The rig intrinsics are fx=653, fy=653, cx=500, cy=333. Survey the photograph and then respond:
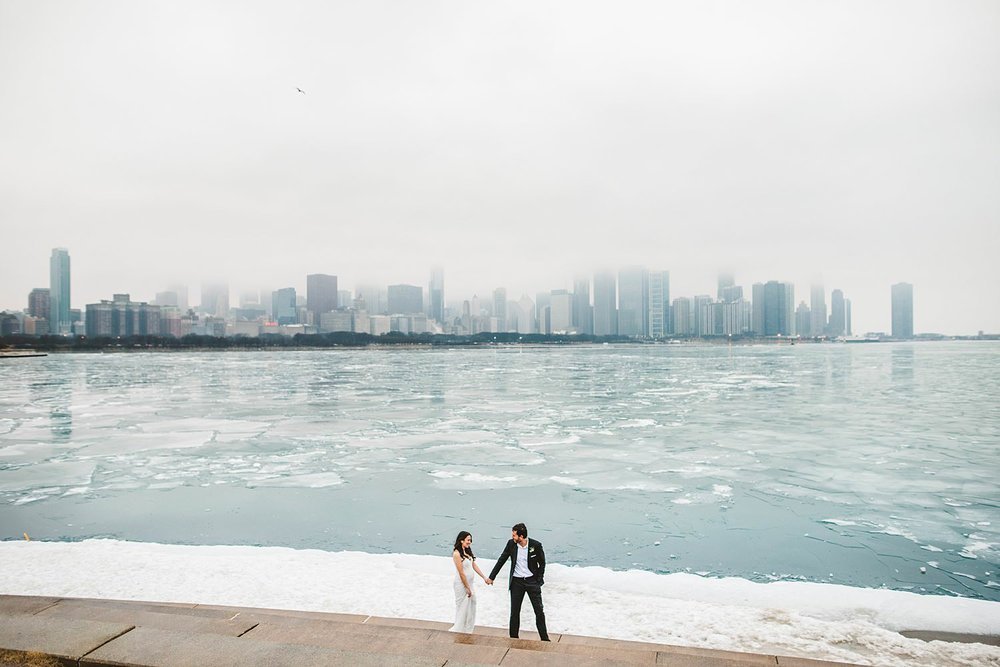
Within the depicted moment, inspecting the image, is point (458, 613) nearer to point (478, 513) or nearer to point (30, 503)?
point (478, 513)

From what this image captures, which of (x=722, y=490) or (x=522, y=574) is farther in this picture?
(x=722, y=490)

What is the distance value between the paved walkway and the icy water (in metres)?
4.20

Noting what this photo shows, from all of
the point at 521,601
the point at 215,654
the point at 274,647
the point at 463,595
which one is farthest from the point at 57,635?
the point at 521,601

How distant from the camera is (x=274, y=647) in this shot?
4891 mm

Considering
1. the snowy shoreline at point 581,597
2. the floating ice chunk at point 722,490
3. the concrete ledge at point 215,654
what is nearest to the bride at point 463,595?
the snowy shoreline at point 581,597

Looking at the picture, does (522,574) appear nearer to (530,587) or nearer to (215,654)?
(530,587)

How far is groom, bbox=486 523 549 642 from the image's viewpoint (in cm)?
634

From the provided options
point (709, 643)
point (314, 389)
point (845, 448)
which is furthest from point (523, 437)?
point (314, 389)

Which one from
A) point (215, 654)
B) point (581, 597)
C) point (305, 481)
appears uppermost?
point (215, 654)

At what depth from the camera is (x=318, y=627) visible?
564 cm

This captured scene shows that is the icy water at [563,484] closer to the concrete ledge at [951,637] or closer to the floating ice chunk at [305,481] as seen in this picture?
the floating ice chunk at [305,481]

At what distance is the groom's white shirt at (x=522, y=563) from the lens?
21.5 feet

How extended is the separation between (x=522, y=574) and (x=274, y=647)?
8.28 ft

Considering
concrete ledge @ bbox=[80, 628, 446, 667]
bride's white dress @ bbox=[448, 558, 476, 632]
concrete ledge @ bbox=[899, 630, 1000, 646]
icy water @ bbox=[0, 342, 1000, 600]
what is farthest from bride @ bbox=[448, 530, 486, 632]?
concrete ledge @ bbox=[899, 630, 1000, 646]
